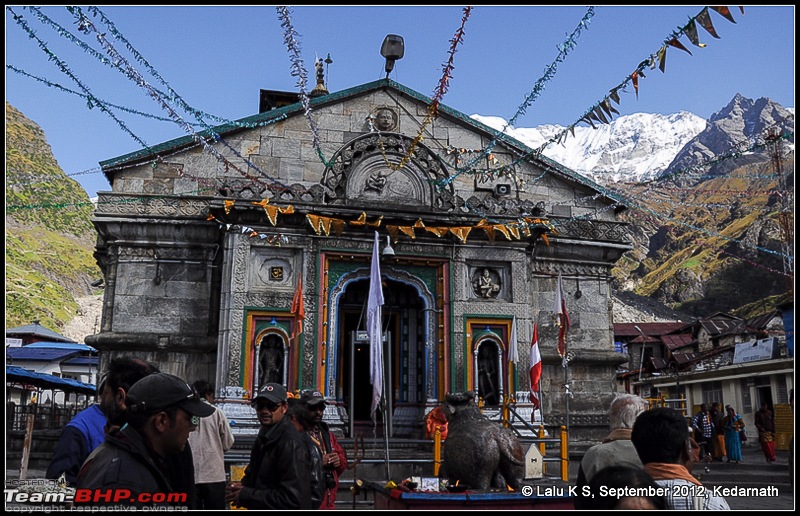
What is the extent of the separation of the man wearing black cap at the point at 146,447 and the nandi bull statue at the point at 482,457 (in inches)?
175

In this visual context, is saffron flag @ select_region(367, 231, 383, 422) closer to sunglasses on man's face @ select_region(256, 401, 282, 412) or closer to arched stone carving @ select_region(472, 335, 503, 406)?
arched stone carving @ select_region(472, 335, 503, 406)

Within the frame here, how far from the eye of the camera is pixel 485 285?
55.5ft

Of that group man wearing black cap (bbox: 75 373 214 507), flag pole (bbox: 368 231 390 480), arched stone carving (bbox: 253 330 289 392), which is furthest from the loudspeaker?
man wearing black cap (bbox: 75 373 214 507)

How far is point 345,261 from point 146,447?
13.0 meters

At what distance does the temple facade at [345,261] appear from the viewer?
51.8ft

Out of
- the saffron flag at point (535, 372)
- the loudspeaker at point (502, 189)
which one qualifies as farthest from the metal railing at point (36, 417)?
the loudspeaker at point (502, 189)

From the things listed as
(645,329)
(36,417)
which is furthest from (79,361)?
(645,329)

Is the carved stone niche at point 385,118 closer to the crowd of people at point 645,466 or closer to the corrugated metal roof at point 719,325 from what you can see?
the crowd of people at point 645,466

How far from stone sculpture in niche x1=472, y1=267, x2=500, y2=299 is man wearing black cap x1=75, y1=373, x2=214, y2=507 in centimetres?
1343

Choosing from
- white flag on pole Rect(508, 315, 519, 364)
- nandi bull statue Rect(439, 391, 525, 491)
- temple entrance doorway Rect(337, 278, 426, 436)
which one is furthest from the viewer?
temple entrance doorway Rect(337, 278, 426, 436)

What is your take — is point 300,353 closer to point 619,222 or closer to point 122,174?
point 122,174

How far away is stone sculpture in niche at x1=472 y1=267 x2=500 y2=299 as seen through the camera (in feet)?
55.4

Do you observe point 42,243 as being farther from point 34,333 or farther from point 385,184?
point 385,184

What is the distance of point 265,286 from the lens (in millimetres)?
15922
